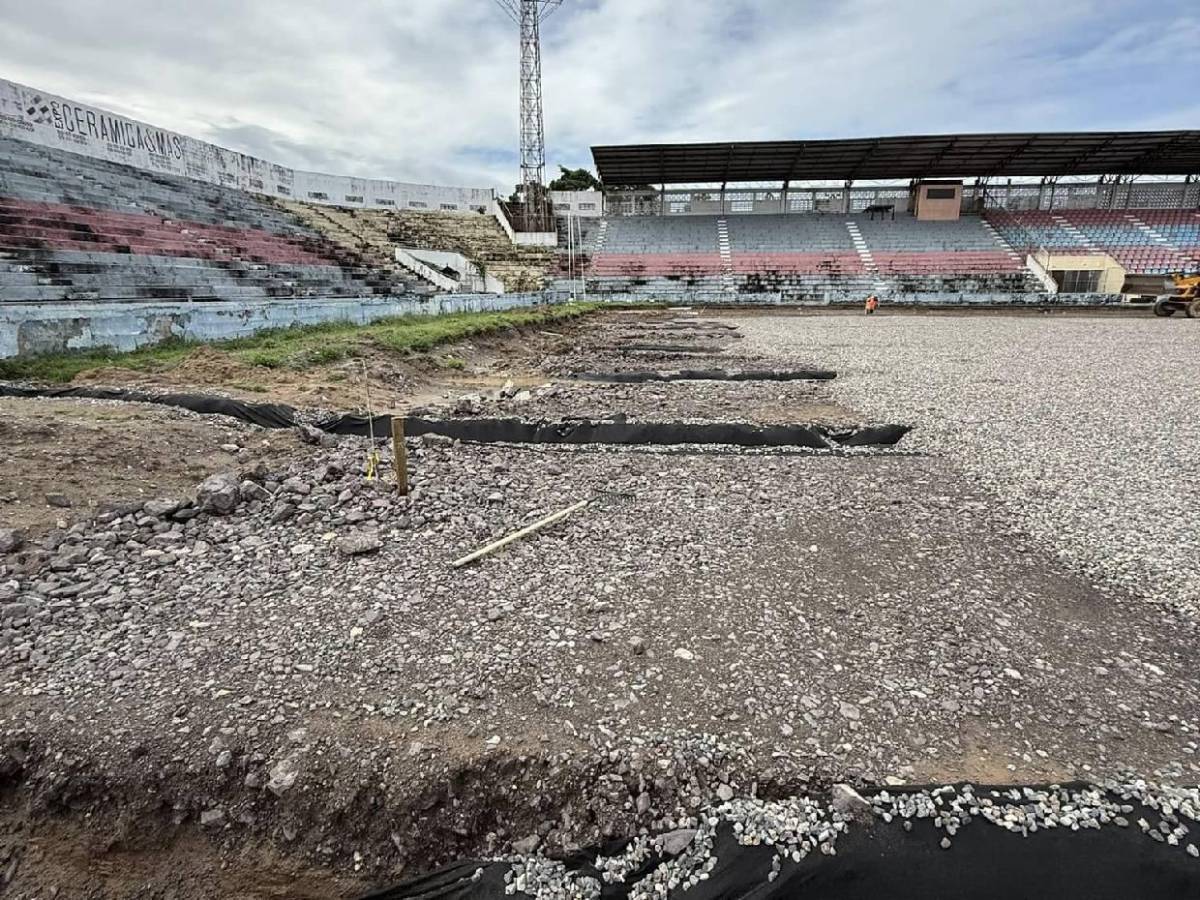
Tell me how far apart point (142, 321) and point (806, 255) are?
128ft

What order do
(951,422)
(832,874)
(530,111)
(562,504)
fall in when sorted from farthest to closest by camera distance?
(530,111), (951,422), (562,504), (832,874)

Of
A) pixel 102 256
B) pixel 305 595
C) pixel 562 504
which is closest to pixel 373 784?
pixel 305 595

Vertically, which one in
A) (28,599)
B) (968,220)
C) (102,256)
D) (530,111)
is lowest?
(28,599)

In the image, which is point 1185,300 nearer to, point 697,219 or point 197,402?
point 697,219

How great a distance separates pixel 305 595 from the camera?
154 inches

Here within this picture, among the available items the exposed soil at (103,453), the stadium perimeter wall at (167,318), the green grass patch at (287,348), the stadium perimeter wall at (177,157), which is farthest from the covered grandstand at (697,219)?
the exposed soil at (103,453)

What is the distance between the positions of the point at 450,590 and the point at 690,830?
2.17 meters

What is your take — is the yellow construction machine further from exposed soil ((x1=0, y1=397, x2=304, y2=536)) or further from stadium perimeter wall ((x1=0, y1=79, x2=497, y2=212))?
stadium perimeter wall ((x1=0, y1=79, x2=497, y2=212))

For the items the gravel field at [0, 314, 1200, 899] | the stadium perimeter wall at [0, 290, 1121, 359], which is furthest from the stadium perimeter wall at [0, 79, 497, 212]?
the gravel field at [0, 314, 1200, 899]

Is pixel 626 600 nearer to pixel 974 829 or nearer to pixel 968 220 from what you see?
pixel 974 829

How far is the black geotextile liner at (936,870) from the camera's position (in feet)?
6.81

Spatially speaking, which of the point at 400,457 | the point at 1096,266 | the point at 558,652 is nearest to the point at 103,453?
the point at 400,457

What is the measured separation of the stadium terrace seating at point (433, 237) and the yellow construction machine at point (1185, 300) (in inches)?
1186

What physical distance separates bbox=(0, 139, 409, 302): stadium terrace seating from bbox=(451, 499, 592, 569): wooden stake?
1404cm
